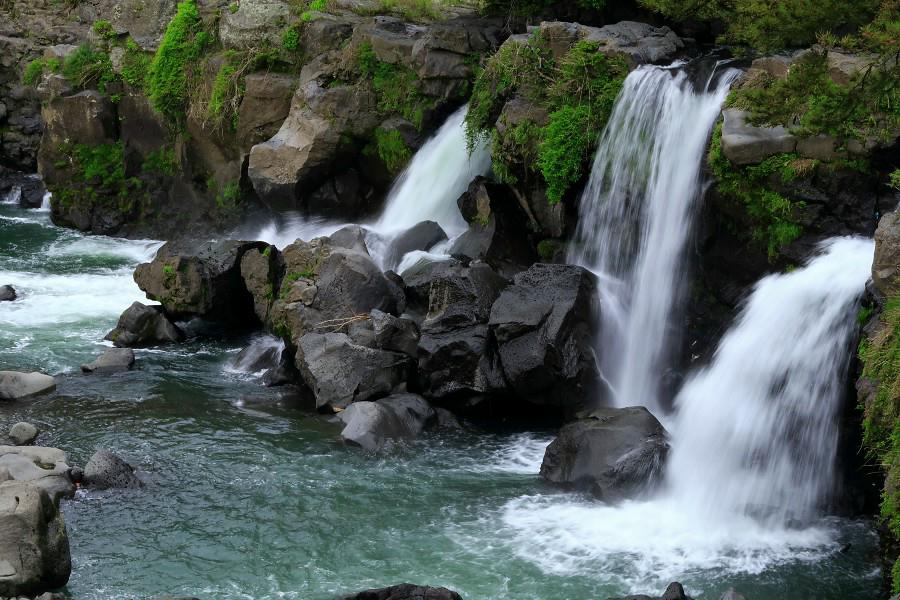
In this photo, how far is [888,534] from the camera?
11.2 meters

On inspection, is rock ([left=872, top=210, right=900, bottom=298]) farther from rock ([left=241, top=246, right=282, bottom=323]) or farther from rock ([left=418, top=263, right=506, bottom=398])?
rock ([left=241, top=246, right=282, bottom=323])

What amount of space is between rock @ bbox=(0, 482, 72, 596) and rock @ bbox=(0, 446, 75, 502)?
1502 mm

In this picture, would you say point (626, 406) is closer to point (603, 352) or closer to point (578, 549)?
point (603, 352)

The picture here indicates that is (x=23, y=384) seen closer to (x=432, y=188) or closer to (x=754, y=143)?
(x=432, y=188)

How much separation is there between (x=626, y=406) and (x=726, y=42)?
308 inches

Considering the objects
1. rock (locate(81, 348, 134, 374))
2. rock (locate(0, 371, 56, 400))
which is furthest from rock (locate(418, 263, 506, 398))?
rock (locate(0, 371, 56, 400))

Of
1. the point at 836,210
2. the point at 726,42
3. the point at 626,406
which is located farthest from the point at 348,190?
the point at 836,210

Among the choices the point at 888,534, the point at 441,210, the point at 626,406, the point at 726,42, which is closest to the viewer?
the point at 888,534

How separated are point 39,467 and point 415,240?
9.10 m

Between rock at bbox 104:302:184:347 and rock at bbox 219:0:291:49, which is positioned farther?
rock at bbox 219:0:291:49

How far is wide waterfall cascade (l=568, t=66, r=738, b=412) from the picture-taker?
635 inches

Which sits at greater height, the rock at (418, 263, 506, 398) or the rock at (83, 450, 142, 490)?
the rock at (418, 263, 506, 398)

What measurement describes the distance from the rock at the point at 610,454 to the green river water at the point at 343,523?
0.29 metres

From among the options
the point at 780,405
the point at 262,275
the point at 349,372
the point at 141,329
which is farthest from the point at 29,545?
the point at 262,275
